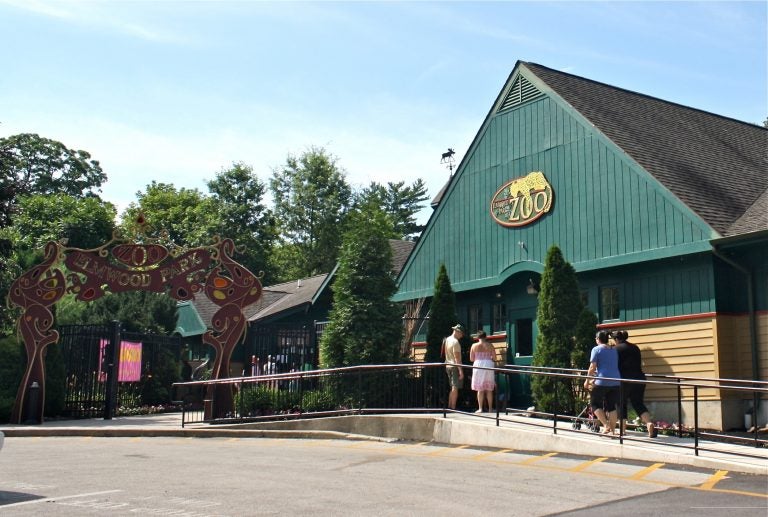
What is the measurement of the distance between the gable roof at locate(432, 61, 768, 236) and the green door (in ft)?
15.5

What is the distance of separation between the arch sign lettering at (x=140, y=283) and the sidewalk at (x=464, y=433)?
7.21 ft

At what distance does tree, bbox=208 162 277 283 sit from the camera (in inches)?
2277

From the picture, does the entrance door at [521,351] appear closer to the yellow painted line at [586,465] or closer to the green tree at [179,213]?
the yellow painted line at [586,465]

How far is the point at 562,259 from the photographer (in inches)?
705

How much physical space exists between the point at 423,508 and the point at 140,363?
55.0ft

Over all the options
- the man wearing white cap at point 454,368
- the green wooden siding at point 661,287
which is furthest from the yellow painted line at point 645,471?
the green wooden siding at point 661,287

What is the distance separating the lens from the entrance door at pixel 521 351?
20.4 m

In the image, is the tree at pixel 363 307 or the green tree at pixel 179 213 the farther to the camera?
the green tree at pixel 179 213

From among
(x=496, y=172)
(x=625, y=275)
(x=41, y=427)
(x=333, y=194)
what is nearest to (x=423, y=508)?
(x=625, y=275)

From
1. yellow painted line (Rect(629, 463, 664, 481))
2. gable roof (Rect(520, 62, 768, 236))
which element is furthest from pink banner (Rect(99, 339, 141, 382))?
yellow painted line (Rect(629, 463, 664, 481))

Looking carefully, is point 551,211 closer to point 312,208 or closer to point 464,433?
point 464,433

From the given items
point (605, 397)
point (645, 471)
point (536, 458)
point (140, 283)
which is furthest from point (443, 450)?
point (140, 283)

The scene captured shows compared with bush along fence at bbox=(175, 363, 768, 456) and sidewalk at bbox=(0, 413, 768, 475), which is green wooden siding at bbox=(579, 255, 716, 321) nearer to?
bush along fence at bbox=(175, 363, 768, 456)

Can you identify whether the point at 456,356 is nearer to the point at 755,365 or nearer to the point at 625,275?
the point at 625,275
